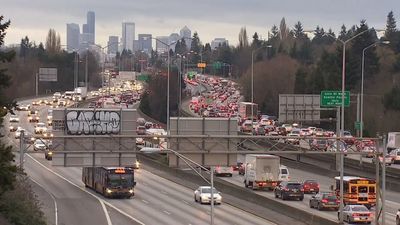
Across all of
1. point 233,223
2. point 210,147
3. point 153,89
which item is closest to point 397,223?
point 233,223

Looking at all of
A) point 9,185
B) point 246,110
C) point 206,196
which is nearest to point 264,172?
point 206,196

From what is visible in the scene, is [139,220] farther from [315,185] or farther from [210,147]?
[315,185]

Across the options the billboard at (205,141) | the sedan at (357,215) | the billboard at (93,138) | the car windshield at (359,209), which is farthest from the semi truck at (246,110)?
the billboard at (205,141)

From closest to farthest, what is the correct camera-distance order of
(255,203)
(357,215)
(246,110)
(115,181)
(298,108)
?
(357,215)
(255,203)
(115,181)
(298,108)
(246,110)

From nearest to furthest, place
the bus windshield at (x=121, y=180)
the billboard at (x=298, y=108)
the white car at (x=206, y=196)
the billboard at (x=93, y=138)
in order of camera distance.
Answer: the billboard at (x=93, y=138), the white car at (x=206, y=196), the bus windshield at (x=121, y=180), the billboard at (x=298, y=108)

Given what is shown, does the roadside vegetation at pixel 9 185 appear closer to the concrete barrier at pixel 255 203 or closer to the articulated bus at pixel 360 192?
the concrete barrier at pixel 255 203

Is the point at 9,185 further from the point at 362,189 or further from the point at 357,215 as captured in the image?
the point at 362,189

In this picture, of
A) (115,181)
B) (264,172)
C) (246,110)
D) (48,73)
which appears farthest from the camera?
(48,73)
